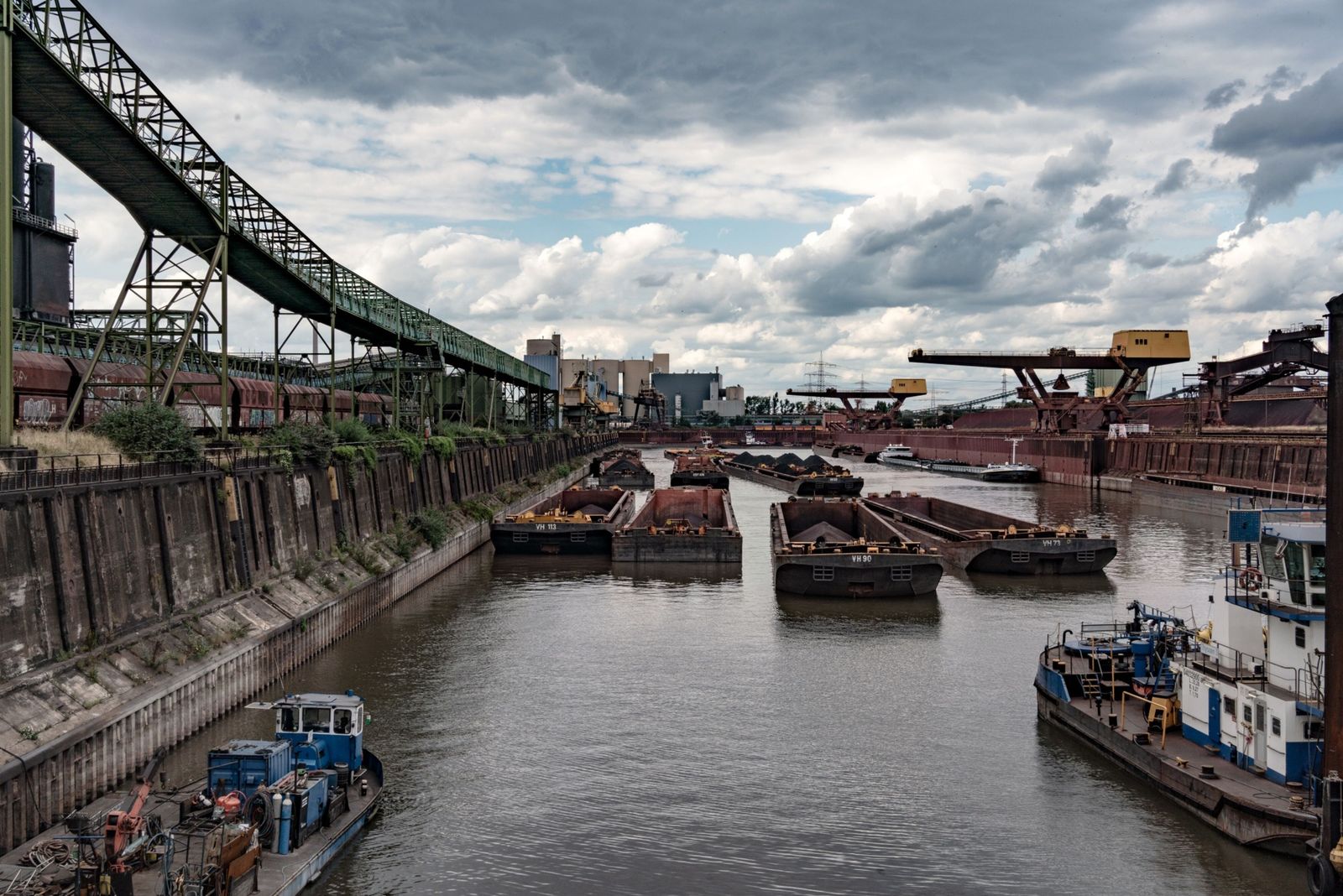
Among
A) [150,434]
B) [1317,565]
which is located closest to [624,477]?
[150,434]

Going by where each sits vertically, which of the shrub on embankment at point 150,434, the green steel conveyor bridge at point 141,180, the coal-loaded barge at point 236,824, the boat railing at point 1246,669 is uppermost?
the green steel conveyor bridge at point 141,180

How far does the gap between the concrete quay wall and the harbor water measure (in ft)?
3.93

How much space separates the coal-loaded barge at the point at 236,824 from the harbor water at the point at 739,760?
79 cm

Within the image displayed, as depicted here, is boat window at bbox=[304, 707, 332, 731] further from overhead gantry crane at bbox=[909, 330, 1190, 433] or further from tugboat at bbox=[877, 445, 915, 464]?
tugboat at bbox=[877, 445, 915, 464]

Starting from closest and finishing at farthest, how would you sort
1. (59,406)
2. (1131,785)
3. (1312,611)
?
1. (1312,611)
2. (1131,785)
3. (59,406)

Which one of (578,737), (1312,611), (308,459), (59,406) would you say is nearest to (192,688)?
(578,737)

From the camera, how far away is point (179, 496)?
23.8 metres

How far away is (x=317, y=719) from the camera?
16781 millimetres

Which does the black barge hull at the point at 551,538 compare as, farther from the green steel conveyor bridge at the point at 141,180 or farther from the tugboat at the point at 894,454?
the tugboat at the point at 894,454

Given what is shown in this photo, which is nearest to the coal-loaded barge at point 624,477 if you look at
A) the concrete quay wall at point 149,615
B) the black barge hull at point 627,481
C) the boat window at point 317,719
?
the black barge hull at point 627,481

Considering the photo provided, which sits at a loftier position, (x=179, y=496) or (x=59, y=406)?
Answer: (x=59, y=406)

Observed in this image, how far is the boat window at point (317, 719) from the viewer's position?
1673 cm

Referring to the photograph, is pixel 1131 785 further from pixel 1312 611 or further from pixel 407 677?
pixel 407 677

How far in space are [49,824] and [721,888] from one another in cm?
979
